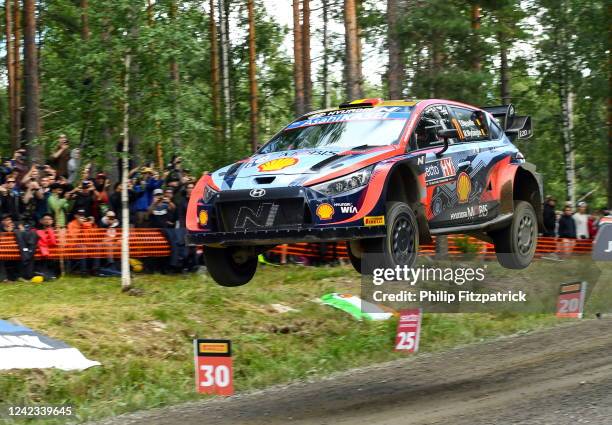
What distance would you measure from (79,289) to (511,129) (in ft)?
28.3

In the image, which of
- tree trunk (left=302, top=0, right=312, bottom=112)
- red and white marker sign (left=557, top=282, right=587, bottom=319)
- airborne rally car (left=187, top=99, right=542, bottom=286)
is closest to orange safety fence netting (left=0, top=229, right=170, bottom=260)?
red and white marker sign (left=557, top=282, right=587, bottom=319)

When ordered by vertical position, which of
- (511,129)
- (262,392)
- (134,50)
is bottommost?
(262,392)

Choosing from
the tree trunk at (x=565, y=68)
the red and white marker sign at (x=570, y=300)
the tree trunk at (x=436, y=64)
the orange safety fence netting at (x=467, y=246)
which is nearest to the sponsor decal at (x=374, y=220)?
the red and white marker sign at (x=570, y=300)

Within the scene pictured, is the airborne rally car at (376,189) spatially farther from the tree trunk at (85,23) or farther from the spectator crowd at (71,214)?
the spectator crowd at (71,214)

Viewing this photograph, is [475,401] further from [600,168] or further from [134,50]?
[600,168]

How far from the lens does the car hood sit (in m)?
7.91

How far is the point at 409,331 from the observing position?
1655cm

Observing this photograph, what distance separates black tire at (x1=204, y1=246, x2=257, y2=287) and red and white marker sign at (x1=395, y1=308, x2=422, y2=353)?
7592mm

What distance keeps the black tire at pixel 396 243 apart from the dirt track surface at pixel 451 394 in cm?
345

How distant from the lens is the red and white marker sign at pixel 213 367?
12055 mm

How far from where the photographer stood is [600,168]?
34.9m

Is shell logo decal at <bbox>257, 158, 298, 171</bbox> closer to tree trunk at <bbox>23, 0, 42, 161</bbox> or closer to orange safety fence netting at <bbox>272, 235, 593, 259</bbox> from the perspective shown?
orange safety fence netting at <bbox>272, 235, 593, 259</bbox>

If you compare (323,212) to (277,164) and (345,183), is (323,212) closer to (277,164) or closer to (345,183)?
(345,183)

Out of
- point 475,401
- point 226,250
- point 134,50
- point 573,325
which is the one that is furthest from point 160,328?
point 573,325
